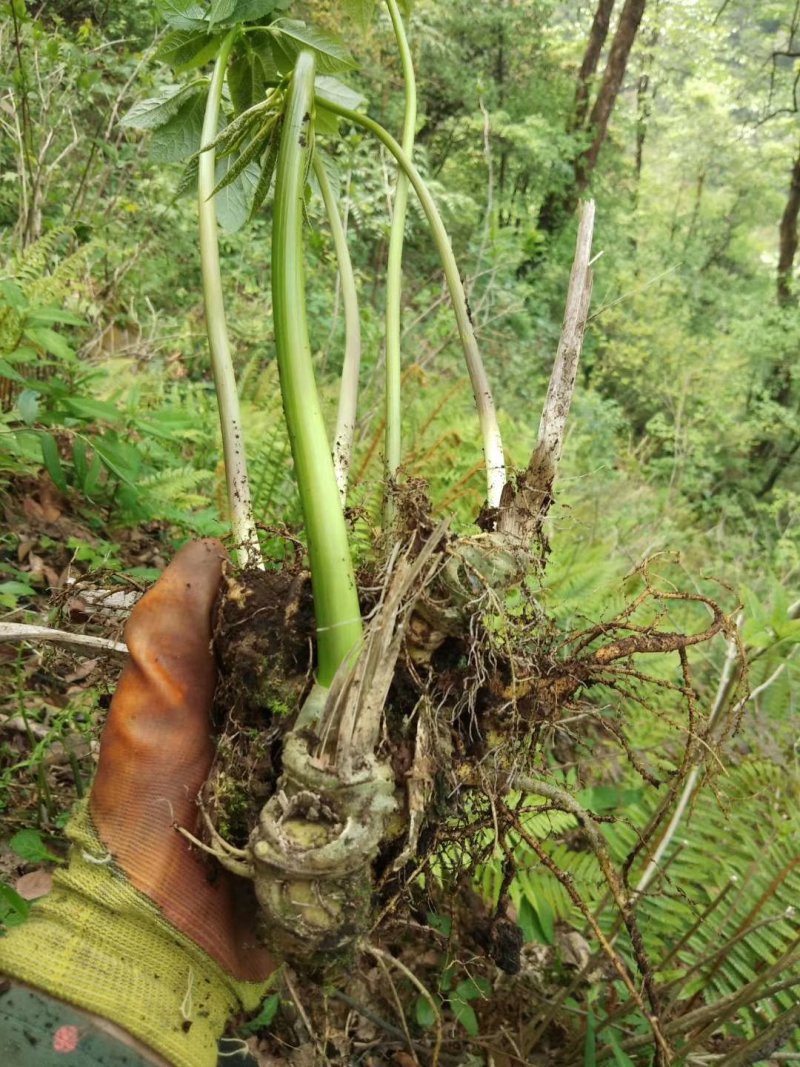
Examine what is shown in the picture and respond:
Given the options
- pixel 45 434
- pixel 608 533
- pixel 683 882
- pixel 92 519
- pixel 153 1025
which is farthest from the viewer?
pixel 608 533

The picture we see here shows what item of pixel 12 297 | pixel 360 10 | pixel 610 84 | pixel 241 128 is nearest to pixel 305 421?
pixel 241 128

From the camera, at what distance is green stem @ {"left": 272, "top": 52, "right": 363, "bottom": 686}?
92 centimetres

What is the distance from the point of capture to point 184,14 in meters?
1.20

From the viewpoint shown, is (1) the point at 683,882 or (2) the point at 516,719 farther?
(1) the point at 683,882

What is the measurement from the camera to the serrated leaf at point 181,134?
1.33 metres

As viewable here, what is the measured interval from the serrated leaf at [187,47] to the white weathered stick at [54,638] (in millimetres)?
1027

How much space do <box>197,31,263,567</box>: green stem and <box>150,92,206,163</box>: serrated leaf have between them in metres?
0.15

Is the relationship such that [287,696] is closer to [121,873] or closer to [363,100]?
[121,873]

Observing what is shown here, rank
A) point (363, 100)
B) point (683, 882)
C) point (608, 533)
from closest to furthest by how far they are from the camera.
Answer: point (363, 100) → point (683, 882) → point (608, 533)

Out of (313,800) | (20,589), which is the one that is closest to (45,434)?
(20,589)

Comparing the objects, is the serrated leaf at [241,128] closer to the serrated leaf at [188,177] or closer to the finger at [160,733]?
the serrated leaf at [188,177]

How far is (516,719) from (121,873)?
1.98 ft

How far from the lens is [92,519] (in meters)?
2.25

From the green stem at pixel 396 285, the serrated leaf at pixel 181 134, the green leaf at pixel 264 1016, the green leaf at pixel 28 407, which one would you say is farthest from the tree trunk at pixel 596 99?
the green leaf at pixel 264 1016
